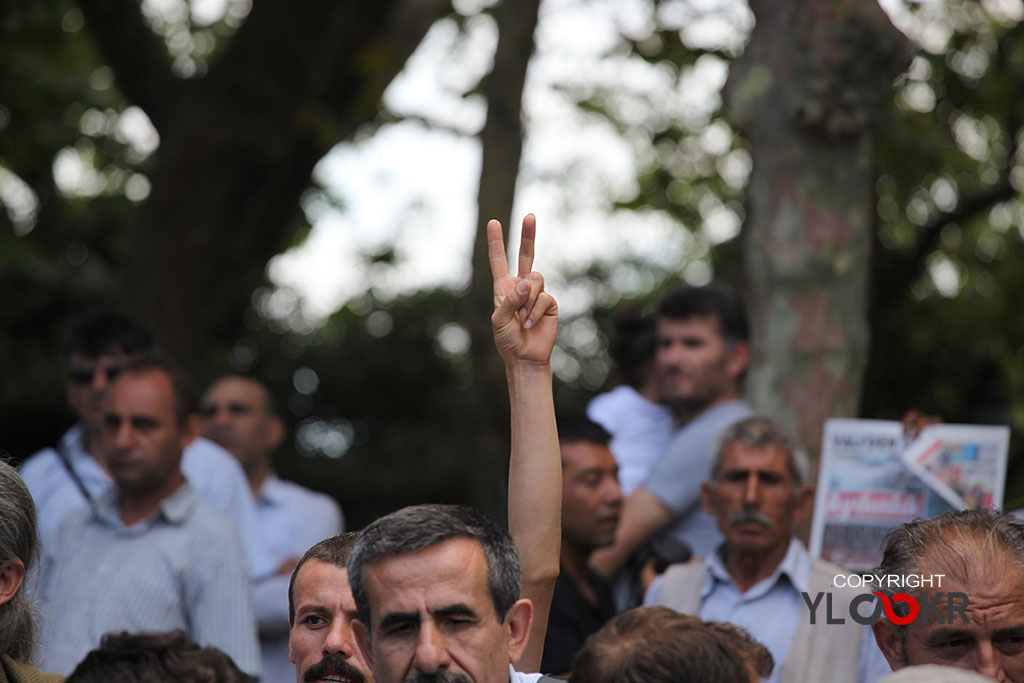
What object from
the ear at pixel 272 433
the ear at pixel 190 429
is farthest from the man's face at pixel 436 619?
the ear at pixel 272 433

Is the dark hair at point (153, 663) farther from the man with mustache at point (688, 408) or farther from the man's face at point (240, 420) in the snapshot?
the man's face at point (240, 420)

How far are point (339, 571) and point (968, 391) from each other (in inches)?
392

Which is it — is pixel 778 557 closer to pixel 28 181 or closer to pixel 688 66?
pixel 688 66

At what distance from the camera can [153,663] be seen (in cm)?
271

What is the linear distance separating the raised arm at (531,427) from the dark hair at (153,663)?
91 cm

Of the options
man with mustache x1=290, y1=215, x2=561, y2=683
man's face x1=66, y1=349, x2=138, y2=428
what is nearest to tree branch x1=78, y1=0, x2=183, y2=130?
man's face x1=66, y1=349, x2=138, y2=428

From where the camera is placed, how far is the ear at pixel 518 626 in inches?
125

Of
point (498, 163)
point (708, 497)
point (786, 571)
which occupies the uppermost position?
point (498, 163)

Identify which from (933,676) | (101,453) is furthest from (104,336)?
(933,676)

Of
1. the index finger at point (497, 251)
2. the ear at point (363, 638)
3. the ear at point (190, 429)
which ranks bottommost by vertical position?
the ear at point (363, 638)

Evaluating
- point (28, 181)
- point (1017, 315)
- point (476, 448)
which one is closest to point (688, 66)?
point (476, 448)

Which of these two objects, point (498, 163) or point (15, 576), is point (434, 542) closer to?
point (15, 576)

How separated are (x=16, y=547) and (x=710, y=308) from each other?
3.39m

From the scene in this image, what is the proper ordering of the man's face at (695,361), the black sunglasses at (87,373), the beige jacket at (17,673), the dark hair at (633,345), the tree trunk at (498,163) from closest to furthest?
the beige jacket at (17,673), the man's face at (695,361), the black sunglasses at (87,373), the dark hair at (633,345), the tree trunk at (498,163)
